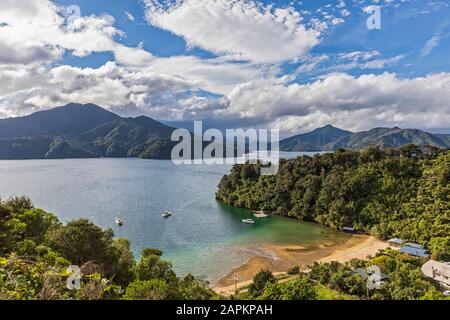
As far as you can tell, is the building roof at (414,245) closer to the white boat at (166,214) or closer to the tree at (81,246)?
the tree at (81,246)

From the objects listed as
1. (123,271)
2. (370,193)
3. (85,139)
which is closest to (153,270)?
(123,271)

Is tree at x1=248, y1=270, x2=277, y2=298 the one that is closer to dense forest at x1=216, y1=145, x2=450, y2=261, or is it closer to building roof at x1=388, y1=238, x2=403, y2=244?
dense forest at x1=216, y1=145, x2=450, y2=261

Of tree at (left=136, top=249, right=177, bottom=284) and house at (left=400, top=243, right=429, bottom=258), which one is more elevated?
tree at (left=136, top=249, right=177, bottom=284)

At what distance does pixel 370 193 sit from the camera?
34.1 meters

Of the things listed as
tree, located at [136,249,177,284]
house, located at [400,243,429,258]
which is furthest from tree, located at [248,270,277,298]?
house, located at [400,243,429,258]

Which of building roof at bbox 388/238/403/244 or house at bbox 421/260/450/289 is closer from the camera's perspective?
house at bbox 421/260/450/289

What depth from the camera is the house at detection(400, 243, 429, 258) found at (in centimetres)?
2209

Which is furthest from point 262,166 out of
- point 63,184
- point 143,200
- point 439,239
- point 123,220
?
point 63,184

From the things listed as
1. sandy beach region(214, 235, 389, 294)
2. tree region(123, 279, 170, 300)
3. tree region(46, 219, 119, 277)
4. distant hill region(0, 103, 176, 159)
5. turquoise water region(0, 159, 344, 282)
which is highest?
distant hill region(0, 103, 176, 159)

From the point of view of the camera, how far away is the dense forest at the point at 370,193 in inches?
1096

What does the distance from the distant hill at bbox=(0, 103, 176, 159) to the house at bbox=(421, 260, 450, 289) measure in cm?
12762
